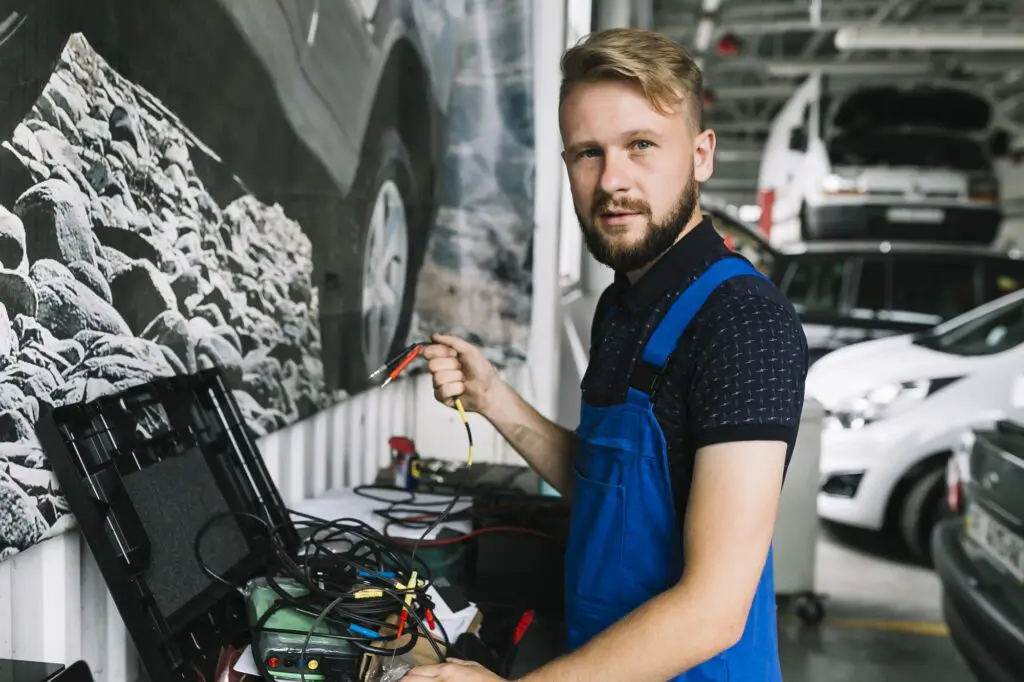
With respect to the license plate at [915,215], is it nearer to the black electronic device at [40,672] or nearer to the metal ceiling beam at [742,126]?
the black electronic device at [40,672]

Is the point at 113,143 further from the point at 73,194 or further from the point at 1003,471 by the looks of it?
the point at 1003,471

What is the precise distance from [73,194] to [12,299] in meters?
0.16

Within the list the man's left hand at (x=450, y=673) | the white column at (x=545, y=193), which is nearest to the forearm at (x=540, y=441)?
the man's left hand at (x=450, y=673)

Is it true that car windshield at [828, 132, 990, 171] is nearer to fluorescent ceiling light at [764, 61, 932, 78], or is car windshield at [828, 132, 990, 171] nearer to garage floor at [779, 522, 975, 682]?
fluorescent ceiling light at [764, 61, 932, 78]

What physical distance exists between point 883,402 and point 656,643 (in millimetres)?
3807

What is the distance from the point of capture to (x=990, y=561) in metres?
2.92

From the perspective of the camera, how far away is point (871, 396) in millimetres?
4582

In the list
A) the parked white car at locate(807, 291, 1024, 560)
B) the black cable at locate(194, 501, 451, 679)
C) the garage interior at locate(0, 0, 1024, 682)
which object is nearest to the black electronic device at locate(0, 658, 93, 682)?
the garage interior at locate(0, 0, 1024, 682)

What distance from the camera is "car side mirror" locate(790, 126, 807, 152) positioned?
30.9 ft

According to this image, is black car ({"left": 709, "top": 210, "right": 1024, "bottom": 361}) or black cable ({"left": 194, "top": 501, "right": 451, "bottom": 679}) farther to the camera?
black car ({"left": 709, "top": 210, "right": 1024, "bottom": 361})

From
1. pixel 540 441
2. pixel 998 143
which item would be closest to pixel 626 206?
pixel 540 441

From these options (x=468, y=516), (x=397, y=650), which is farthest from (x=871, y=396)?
(x=397, y=650)

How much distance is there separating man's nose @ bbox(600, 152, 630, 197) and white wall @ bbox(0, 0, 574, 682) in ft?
2.87

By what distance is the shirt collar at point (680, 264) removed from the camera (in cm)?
134
